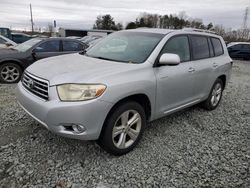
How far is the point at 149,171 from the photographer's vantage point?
2.83 m

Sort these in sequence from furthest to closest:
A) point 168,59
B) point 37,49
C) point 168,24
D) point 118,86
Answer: point 168,24
point 37,49
point 168,59
point 118,86

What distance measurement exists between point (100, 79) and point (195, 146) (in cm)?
190

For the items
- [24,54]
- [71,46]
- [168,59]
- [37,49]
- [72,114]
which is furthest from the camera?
[71,46]

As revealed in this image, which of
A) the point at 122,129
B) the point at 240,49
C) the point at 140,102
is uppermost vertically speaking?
the point at 140,102

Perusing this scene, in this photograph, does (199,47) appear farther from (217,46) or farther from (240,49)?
(240,49)

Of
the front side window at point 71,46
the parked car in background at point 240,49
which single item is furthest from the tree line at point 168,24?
the front side window at point 71,46

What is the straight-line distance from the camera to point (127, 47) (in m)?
3.69

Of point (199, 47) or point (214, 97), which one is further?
point (214, 97)

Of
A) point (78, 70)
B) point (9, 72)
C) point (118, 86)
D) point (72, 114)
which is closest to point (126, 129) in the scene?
point (118, 86)

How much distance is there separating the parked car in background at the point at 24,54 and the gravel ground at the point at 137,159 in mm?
2746

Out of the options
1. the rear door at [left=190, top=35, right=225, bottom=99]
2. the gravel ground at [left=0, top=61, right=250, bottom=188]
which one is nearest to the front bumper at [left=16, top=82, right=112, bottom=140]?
the gravel ground at [left=0, top=61, right=250, bottom=188]

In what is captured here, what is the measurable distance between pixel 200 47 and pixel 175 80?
130 centimetres

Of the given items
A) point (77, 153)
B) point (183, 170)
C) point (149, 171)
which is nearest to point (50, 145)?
point (77, 153)

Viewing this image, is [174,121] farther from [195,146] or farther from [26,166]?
[26,166]
